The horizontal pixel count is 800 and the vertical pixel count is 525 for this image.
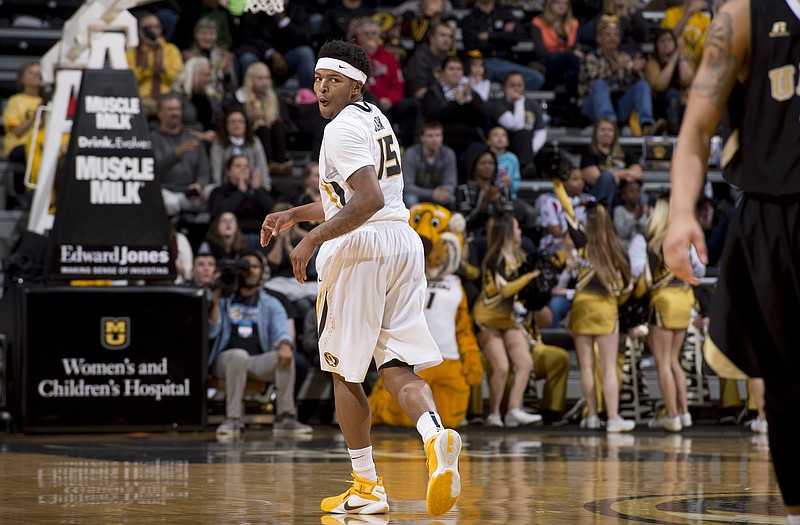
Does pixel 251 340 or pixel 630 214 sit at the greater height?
pixel 630 214

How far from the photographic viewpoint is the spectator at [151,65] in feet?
42.6

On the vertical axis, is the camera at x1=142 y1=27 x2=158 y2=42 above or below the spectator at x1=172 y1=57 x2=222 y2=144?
above

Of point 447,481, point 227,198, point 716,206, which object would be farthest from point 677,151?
point 716,206

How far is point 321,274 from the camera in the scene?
513 cm

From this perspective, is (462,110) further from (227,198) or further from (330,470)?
(330,470)

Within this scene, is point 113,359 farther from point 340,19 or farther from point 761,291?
point 761,291

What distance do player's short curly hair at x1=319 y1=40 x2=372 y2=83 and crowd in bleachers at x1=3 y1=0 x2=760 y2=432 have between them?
5103mm

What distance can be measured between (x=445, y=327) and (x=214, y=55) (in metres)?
4.92

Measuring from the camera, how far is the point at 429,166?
1273cm

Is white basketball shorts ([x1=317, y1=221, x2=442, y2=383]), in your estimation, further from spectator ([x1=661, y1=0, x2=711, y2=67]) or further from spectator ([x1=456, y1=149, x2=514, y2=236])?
spectator ([x1=661, y1=0, x2=711, y2=67])

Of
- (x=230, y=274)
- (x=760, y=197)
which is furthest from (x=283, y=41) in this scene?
(x=760, y=197)

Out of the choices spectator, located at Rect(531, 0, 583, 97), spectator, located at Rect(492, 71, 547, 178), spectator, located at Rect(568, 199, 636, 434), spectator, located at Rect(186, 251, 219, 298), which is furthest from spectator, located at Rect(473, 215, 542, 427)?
spectator, located at Rect(531, 0, 583, 97)

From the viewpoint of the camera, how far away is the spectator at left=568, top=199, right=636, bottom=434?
10875mm

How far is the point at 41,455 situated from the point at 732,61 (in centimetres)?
583
